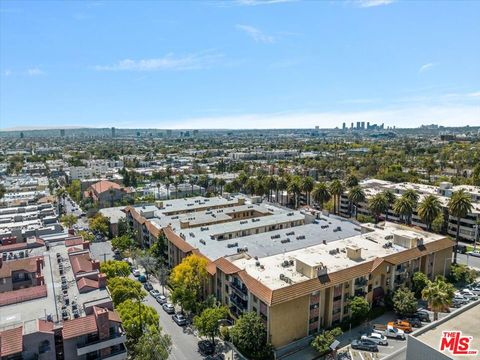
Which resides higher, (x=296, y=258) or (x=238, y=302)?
(x=296, y=258)

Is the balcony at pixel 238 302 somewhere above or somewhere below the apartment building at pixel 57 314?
below

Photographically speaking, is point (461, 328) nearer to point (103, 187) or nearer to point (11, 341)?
point (11, 341)

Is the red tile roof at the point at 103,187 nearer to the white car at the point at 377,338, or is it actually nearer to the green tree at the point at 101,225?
the green tree at the point at 101,225

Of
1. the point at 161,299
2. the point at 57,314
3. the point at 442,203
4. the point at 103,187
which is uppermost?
the point at 442,203

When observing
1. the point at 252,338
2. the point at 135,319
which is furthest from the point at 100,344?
the point at 252,338

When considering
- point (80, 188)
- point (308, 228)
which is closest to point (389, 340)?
point (308, 228)

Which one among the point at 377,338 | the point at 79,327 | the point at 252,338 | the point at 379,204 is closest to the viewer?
the point at 79,327

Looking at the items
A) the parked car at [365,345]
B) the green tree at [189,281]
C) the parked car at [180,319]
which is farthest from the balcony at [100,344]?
the parked car at [365,345]

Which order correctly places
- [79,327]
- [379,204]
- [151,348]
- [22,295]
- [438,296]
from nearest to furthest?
[79,327]
[151,348]
[22,295]
[438,296]
[379,204]
